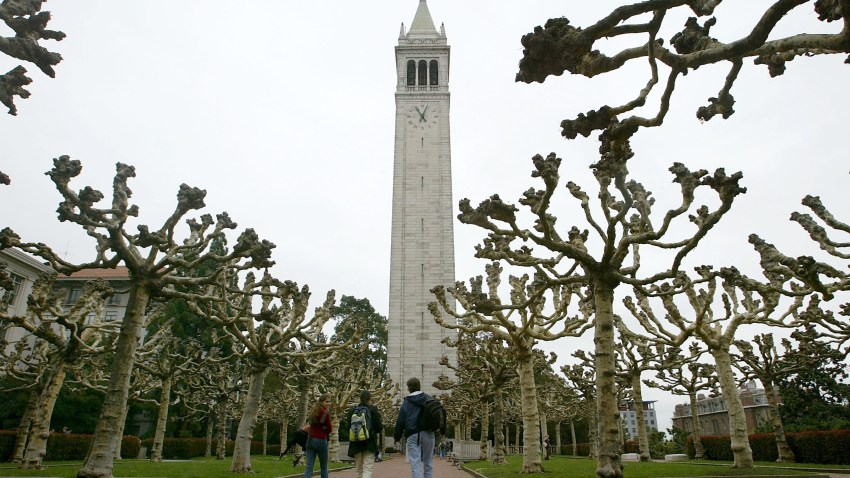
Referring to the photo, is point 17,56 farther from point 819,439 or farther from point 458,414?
point 458,414

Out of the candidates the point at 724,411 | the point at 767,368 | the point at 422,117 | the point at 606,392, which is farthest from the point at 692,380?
the point at 724,411

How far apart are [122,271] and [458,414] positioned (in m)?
45.9

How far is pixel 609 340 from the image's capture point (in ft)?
38.1

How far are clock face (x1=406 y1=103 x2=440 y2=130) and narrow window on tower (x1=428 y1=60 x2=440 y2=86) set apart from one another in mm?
5222

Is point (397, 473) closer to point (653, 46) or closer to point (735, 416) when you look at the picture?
point (735, 416)

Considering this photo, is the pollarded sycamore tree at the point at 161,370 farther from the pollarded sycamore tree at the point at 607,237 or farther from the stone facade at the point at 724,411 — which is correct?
the stone facade at the point at 724,411

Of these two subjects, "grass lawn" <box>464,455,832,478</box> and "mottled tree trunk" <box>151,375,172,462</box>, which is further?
"mottled tree trunk" <box>151,375,172,462</box>

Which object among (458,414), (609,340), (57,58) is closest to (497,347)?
(609,340)

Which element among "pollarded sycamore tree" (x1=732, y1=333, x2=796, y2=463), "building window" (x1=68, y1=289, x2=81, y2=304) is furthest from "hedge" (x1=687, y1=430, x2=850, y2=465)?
"building window" (x1=68, y1=289, x2=81, y2=304)

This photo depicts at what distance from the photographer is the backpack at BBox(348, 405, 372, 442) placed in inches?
376

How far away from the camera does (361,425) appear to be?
955 cm

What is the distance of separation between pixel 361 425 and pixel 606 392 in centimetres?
509

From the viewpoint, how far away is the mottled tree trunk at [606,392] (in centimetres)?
1036

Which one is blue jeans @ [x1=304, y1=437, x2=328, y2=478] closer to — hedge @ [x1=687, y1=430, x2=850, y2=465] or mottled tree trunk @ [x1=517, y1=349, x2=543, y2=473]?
mottled tree trunk @ [x1=517, y1=349, x2=543, y2=473]
